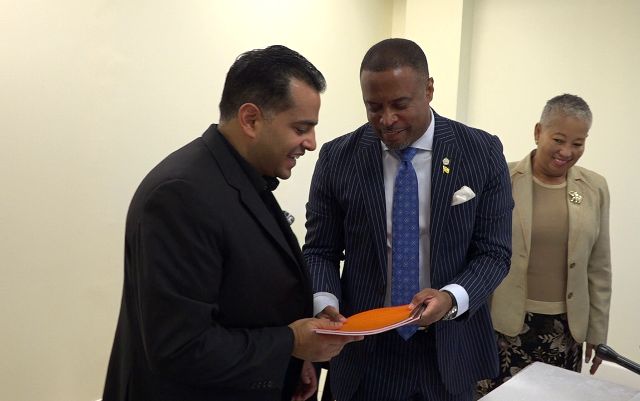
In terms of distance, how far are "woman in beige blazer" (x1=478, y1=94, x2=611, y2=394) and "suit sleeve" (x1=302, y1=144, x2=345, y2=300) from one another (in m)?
0.95

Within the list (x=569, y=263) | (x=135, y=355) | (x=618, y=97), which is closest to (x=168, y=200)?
(x=135, y=355)

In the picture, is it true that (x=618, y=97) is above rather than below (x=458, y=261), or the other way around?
above

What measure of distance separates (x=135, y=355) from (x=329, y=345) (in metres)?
0.40

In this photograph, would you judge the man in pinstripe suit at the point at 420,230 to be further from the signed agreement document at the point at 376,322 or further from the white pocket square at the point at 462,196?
the signed agreement document at the point at 376,322

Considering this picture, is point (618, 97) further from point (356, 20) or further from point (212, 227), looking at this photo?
point (212, 227)

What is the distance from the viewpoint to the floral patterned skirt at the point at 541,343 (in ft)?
7.57

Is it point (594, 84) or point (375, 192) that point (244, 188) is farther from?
point (594, 84)

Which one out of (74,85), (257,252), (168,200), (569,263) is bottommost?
(569,263)

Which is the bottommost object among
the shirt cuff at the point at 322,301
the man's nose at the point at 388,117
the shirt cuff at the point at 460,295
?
the shirt cuff at the point at 322,301

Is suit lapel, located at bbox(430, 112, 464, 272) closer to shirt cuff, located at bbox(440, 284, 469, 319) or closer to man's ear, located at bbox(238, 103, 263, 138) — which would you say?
shirt cuff, located at bbox(440, 284, 469, 319)

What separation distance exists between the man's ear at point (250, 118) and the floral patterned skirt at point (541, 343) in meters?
1.57

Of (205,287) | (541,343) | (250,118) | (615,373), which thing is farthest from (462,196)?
(615,373)

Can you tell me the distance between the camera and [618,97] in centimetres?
375

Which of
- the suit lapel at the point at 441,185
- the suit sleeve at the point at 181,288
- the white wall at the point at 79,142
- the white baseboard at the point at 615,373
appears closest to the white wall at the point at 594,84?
the white baseboard at the point at 615,373
